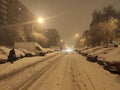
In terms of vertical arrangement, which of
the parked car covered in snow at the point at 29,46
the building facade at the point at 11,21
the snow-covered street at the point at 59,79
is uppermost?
the building facade at the point at 11,21

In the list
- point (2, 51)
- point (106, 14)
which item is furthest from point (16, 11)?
point (2, 51)

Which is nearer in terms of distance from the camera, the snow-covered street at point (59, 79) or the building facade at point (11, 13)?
the snow-covered street at point (59, 79)

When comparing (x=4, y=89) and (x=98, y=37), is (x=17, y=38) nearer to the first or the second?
(x=98, y=37)

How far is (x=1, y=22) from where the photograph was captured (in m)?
61.5

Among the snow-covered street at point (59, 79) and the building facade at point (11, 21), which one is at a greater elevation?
the building facade at point (11, 21)

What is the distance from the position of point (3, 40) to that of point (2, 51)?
3698cm

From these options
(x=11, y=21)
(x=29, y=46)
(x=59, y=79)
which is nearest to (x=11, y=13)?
(x=11, y=21)

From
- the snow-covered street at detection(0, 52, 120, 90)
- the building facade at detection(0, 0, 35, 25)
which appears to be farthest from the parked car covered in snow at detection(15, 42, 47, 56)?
the building facade at detection(0, 0, 35, 25)

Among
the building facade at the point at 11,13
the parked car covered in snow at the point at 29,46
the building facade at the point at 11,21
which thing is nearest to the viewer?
the parked car covered in snow at the point at 29,46

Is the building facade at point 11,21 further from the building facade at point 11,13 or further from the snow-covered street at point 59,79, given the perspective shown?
the snow-covered street at point 59,79

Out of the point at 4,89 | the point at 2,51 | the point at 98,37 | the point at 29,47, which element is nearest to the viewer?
the point at 4,89

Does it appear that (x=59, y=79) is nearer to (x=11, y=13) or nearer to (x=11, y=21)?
(x=11, y=21)

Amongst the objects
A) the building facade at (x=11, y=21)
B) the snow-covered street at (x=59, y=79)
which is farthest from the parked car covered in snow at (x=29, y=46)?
the building facade at (x=11, y=21)

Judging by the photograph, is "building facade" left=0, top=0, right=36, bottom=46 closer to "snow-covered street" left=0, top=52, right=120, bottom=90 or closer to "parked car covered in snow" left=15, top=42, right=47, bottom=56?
"parked car covered in snow" left=15, top=42, right=47, bottom=56
